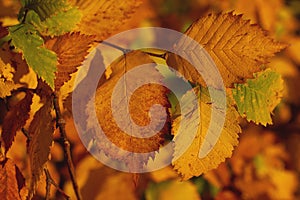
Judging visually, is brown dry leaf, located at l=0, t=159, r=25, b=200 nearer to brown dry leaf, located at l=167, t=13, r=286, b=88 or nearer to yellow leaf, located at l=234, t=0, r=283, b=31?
brown dry leaf, located at l=167, t=13, r=286, b=88

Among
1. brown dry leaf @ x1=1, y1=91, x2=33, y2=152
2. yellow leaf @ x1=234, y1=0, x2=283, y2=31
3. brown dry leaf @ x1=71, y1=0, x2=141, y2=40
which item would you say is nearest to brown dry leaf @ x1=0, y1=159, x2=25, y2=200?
brown dry leaf @ x1=1, y1=91, x2=33, y2=152

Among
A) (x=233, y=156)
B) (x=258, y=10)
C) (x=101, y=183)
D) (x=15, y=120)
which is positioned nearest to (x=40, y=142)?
(x=15, y=120)

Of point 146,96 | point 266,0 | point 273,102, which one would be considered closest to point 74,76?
point 146,96

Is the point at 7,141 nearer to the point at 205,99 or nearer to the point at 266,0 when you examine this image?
the point at 205,99

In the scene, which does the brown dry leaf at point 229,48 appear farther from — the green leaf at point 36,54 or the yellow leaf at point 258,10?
the yellow leaf at point 258,10

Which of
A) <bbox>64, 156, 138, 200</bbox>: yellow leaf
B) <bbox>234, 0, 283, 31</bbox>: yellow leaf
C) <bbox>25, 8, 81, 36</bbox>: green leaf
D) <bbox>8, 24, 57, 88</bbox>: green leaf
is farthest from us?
<bbox>234, 0, 283, 31</bbox>: yellow leaf

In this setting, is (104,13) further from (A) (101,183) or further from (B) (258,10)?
(B) (258,10)
